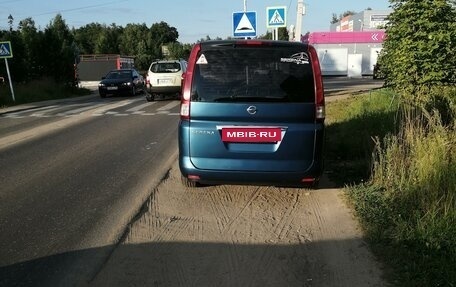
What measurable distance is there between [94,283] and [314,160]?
2.76 m

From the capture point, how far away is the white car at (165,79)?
20703 millimetres

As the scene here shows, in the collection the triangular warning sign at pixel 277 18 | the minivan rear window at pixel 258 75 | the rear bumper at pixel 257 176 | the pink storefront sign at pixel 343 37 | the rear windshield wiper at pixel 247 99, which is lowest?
the rear bumper at pixel 257 176

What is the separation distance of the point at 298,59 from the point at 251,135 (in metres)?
0.99

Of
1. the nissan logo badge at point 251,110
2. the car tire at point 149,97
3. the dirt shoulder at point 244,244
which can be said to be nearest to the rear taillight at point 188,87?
the nissan logo badge at point 251,110

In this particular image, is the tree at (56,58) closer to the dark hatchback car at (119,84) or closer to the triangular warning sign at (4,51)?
the dark hatchback car at (119,84)

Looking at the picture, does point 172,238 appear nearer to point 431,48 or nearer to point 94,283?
point 94,283

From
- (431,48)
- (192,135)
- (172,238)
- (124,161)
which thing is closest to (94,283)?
(172,238)

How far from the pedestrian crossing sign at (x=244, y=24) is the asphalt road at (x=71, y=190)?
7234mm

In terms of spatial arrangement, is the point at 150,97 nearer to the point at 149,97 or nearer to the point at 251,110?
the point at 149,97

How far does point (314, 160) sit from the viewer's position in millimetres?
5551

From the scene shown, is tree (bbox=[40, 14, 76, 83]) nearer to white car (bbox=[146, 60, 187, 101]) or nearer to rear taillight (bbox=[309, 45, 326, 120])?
white car (bbox=[146, 60, 187, 101])

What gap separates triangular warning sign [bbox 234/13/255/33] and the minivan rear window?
14.0 meters

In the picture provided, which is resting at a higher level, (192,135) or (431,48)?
(431,48)

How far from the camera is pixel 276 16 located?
18.8 metres
